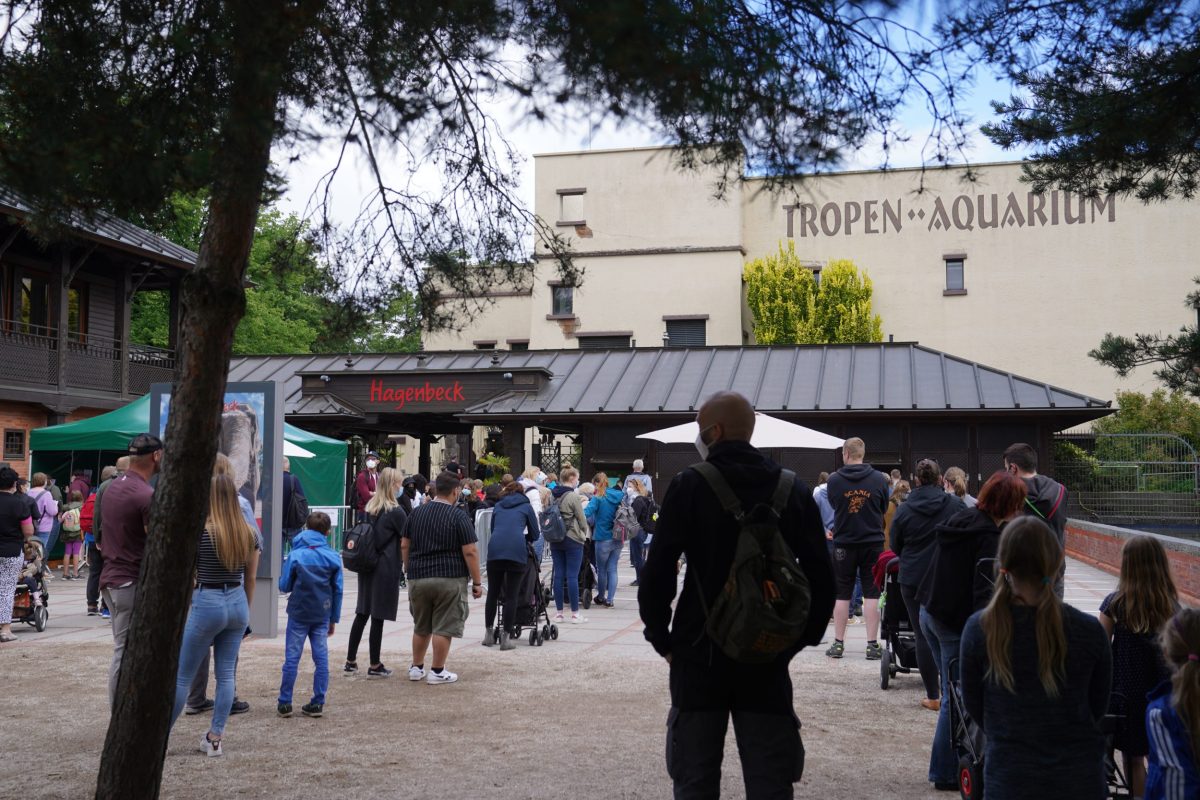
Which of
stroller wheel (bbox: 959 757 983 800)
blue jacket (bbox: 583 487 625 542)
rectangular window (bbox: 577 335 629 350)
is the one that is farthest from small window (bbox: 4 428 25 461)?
stroller wheel (bbox: 959 757 983 800)

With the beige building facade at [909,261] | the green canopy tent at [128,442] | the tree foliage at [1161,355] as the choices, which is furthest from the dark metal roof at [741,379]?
the tree foliage at [1161,355]

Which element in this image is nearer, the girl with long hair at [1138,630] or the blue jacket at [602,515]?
the girl with long hair at [1138,630]

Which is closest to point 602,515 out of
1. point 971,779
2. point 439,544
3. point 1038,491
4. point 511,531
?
point 511,531

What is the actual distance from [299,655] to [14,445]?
67.7 feet

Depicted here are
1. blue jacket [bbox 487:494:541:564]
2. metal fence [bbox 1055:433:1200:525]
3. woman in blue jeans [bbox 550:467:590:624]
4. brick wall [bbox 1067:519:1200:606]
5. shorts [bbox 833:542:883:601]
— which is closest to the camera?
shorts [bbox 833:542:883:601]

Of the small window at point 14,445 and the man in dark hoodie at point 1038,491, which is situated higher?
the small window at point 14,445

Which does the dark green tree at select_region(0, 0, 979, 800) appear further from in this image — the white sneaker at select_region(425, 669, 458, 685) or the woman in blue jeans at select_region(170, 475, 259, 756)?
the white sneaker at select_region(425, 669, 458, 685)

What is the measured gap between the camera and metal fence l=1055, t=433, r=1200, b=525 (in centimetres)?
2539

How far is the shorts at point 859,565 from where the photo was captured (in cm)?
1090

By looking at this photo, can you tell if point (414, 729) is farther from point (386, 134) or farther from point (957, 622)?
point (386, 134)

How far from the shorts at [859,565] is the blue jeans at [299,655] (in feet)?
16.2

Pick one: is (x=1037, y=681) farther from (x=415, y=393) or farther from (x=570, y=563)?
(x=415, y=393)

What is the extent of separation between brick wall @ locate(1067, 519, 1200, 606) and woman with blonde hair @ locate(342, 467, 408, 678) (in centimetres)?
588

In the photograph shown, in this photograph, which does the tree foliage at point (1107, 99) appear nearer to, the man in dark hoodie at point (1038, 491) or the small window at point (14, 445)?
the man in dark hoodie at point (1038, 491)
